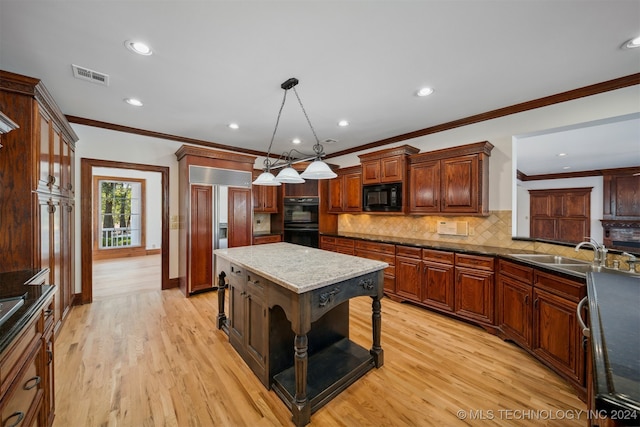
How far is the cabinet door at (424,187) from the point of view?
11.7ft

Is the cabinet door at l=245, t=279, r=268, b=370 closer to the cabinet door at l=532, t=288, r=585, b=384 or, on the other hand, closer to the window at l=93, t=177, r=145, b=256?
the cabinet door at l=532, t=288, r=585, b=384

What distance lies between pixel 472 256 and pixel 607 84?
6.88 ft

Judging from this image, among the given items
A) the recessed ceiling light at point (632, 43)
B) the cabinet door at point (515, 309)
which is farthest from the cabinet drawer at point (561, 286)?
the recessed ceiling light at point (632, 43)

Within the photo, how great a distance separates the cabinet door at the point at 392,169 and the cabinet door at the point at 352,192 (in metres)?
0.57

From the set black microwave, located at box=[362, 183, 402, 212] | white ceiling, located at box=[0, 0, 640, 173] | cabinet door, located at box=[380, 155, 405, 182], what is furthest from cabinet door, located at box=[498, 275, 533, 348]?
white ceiling, located at box=[0, 0, 640, 173]

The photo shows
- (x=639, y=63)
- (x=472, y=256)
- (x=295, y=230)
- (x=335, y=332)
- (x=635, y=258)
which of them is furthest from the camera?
(x=295, y=230)

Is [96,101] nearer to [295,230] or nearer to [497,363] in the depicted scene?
[295,230]

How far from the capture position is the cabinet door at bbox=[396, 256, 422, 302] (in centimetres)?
345

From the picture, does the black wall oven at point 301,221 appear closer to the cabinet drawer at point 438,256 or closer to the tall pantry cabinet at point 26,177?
the cabinet drawer at point 438,256

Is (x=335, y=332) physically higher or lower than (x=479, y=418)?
A: higher

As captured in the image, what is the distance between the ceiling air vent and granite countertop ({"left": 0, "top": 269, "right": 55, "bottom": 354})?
1772 millimetres

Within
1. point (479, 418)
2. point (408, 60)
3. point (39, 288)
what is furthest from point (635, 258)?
point (39, 288)

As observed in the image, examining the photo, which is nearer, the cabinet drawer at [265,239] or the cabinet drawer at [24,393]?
the cabinet drawer at [24,393]

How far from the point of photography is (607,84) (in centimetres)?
246
